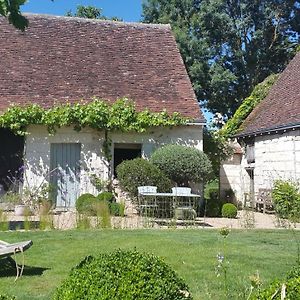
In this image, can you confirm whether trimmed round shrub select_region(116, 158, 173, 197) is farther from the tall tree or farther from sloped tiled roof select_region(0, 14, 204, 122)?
the tall tree

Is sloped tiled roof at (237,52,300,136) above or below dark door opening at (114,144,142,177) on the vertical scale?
above

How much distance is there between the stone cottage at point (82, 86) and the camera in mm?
15789

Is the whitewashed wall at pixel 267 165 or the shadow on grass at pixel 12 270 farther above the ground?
the whitewashed wall at pixel 267 165

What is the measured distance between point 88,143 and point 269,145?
6.72 metres

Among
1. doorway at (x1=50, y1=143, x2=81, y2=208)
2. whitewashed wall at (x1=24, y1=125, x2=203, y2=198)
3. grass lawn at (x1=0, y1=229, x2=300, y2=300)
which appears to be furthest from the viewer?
doorway at (x1=50, y1=143, x2=81, y2=208)

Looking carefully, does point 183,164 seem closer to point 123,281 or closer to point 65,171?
point 65,171

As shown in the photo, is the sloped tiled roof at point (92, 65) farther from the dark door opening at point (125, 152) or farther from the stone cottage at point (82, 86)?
the dark door opening at point (125, 152)

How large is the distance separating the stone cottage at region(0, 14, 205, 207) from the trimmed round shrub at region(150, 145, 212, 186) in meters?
1.71

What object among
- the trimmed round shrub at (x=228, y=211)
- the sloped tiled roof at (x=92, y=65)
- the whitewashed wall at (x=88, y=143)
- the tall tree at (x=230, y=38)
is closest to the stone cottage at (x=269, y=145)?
the trimmed round shrub at (x=228, y=211)

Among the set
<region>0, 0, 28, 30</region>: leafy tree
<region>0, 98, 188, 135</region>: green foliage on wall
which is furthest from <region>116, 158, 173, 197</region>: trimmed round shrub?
<region>0, 0, 28, 30</region>: leafy tree

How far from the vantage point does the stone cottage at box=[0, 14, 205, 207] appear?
622 inches

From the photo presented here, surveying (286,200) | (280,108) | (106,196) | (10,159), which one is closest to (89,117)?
(106,196)

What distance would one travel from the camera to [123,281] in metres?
3.26

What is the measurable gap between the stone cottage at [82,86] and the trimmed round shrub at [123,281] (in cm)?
1247
